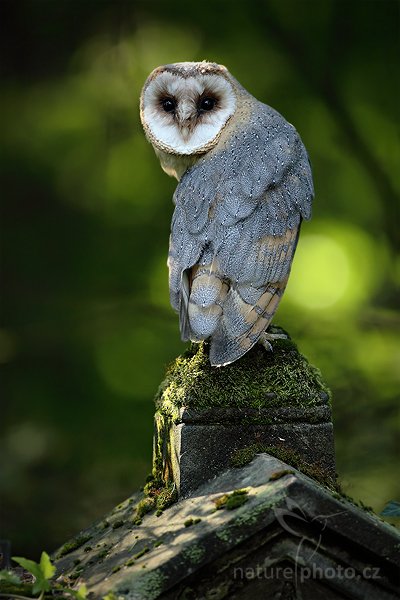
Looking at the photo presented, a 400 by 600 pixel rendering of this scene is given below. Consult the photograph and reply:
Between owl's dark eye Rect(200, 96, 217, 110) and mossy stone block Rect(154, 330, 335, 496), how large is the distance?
1.23 m

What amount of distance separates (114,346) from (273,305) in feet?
13.7

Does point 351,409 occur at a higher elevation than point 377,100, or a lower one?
lower

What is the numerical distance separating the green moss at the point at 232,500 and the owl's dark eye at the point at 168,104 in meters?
1.97

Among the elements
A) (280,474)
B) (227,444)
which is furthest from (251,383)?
(280,474)

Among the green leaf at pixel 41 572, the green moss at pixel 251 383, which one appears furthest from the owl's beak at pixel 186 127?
the green leaf at pixel 41 572

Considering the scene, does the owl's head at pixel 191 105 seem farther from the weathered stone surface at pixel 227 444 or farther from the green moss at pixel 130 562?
the green moss at pixel 130 562

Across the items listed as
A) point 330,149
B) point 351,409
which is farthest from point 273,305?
point 330,149

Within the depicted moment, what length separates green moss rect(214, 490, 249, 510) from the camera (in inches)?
125

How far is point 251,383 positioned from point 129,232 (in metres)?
4.32

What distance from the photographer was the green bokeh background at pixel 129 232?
25.8ft

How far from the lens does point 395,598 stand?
3.19 m

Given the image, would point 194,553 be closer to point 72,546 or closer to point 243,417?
point 243,417

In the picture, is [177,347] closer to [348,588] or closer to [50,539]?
[50,539]

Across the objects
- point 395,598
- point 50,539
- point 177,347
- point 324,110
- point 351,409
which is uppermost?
point 324,110
